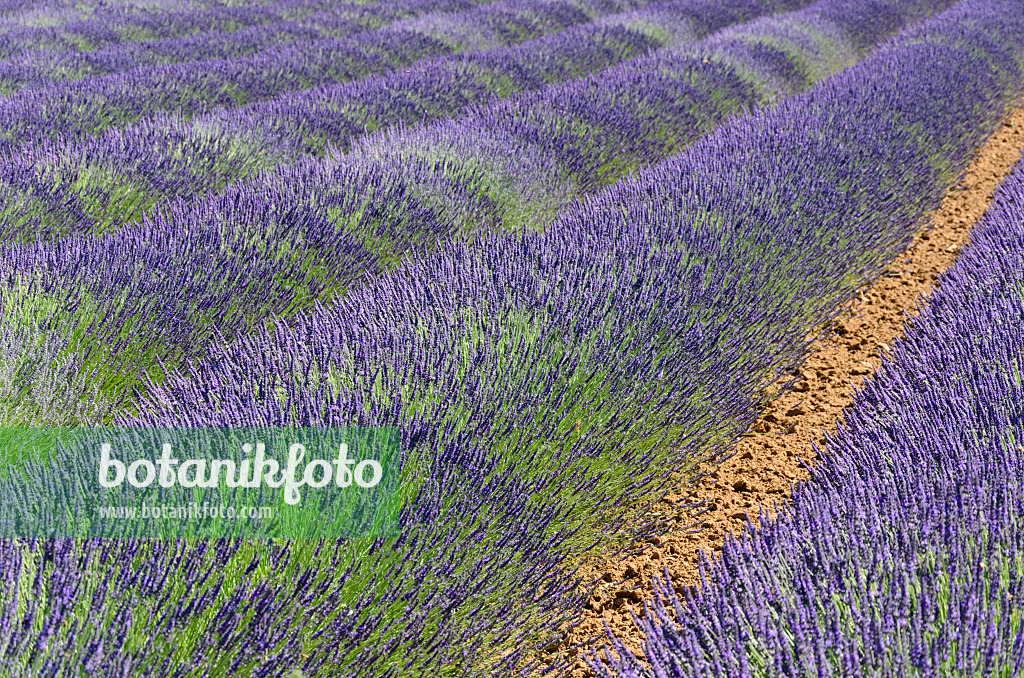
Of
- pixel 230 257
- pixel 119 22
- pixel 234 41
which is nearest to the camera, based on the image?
pixel 230 257

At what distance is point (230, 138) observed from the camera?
407cm

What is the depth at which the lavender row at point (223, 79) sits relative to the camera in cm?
440

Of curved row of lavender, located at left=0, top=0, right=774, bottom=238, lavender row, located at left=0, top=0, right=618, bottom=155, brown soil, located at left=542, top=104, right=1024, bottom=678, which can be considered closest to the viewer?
brown soil, located at left=542, top=104, right=1024, bottom=678

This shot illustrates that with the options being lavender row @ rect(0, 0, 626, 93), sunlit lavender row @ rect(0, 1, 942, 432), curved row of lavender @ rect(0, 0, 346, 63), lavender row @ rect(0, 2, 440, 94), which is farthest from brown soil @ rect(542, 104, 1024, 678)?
curved row of lavender @ rect(0, 0, 346, 63)

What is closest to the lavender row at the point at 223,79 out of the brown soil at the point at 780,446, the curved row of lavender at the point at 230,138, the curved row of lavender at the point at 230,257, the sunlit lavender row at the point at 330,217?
the curved row of lavender at the point at 230,138

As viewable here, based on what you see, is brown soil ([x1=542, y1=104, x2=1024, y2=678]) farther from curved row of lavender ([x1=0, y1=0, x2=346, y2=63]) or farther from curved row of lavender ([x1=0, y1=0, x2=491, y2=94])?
curved row of lavender ([x1=0, y1=0, x2=346, y2=63])

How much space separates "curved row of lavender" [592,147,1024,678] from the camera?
111cm

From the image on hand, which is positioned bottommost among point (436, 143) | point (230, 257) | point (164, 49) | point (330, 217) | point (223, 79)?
point (230, 257)

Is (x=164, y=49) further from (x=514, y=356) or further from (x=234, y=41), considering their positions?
(x=514, y=356)

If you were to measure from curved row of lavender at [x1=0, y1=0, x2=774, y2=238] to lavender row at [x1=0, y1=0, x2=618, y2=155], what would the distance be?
0.31m

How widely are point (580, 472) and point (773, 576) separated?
0.60m

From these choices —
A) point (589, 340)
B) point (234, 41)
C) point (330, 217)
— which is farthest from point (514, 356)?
point (234, 41)

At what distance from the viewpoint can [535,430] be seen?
177cm

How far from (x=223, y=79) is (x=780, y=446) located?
5003 millimetres
